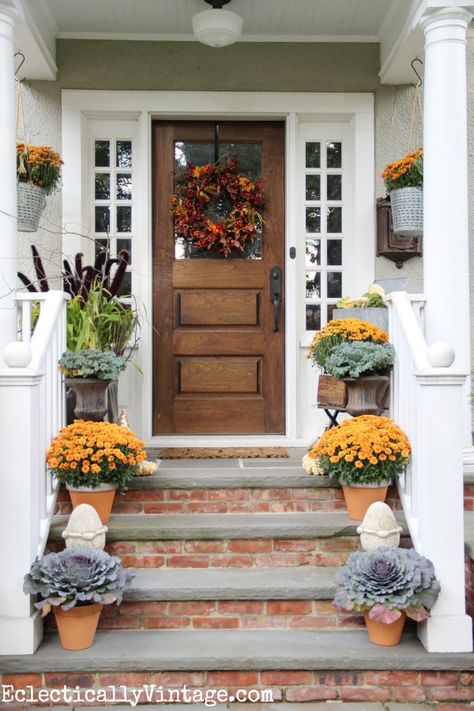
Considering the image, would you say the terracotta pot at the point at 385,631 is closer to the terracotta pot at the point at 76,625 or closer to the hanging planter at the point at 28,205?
the terracotta pot at the point at 76,625

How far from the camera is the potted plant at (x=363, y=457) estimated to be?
3021mm

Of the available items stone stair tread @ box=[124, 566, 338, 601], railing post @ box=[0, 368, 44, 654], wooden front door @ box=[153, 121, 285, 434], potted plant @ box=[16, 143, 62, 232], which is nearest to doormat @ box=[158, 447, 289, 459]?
wooden front door @ box=[153, 121, 285, 434]

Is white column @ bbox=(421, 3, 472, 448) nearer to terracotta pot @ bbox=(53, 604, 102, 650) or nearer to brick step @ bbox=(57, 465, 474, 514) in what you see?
brick step @ bbox=(57, 465, 474, 514)

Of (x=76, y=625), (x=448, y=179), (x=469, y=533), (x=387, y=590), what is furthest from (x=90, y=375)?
(x=448, y=179)

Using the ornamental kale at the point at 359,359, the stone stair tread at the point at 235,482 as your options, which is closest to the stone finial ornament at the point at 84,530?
the stone stair tread at the point at 235,482

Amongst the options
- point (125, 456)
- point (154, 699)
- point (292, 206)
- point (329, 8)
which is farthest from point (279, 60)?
point (154, 699)

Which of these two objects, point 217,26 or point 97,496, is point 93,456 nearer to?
point 97,496

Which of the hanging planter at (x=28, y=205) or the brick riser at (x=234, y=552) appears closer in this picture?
the brick riser at (x=234, y=552)

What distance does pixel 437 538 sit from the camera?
9.14 feet

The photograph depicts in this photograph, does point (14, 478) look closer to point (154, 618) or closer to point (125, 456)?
point (125, 456)

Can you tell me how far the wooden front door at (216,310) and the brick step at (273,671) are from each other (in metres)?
2.11

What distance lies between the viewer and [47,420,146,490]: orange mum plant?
3.01 meters

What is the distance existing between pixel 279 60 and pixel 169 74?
694mm

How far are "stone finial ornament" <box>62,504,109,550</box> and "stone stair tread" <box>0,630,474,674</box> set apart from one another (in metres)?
0.37
